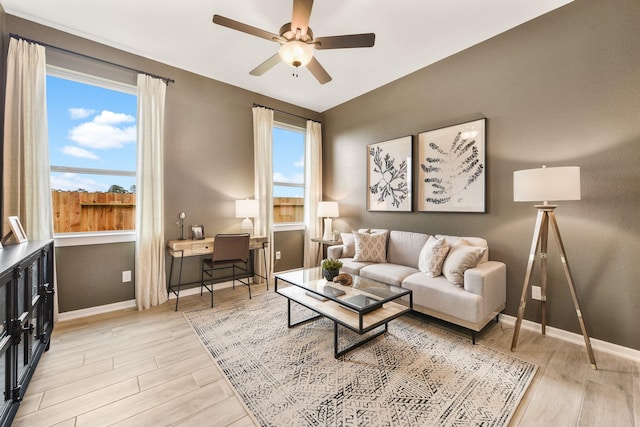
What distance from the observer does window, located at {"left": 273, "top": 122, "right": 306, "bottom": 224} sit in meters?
4.50

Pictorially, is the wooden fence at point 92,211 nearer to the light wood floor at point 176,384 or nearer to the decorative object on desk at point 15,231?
the decorative object on desk at point 15,231

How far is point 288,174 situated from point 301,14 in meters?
2.91

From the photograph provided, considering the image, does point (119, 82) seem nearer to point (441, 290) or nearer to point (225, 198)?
point (225, 198)

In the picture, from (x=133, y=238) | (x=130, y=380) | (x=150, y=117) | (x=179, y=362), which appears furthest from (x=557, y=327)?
(x=150, y=117)

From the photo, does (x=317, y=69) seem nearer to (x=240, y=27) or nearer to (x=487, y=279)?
(x=240, y=27)

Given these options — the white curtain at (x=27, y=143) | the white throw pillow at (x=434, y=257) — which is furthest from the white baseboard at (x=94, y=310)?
the white throw pillow at (x=434, y=257)

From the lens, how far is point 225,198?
12.7 ft

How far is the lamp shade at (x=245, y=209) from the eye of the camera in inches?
146

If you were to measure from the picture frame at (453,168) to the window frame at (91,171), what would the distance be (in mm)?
3584

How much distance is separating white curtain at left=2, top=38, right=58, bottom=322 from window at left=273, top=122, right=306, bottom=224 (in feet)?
8.82

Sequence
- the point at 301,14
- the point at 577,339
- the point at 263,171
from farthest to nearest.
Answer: the point at 263,171, the point at 577,339, the point at 301,14

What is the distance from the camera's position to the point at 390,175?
3793 millimetres

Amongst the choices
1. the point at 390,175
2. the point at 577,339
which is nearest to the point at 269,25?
the point at 390,175

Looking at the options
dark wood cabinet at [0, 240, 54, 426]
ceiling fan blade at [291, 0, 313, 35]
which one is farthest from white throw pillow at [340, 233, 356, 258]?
dark wood cabinet at [0, 240, 54, 426]
